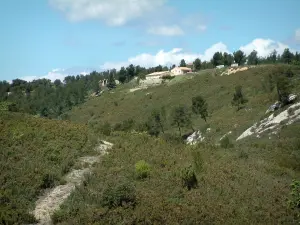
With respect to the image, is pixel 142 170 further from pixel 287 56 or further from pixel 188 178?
pixel 287 56

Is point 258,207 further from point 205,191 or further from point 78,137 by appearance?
point 78,137

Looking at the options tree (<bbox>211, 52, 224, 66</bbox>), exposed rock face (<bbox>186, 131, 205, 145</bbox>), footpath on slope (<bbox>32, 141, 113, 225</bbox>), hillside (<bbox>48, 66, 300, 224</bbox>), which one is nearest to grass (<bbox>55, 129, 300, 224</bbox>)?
hillside (<bbox>48, 66, 300, 224</bbox>)

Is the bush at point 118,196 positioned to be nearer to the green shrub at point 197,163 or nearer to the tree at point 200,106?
the green shrub at point 197,163

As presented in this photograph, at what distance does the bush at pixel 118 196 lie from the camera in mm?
17312

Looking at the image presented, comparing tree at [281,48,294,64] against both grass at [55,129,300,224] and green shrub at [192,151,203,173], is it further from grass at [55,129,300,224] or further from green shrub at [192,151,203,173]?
green shrub at [192,151,203,173]

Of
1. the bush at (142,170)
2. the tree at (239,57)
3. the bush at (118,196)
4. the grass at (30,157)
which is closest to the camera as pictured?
the grass at (30,157)

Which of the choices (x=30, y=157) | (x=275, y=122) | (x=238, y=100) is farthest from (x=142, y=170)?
(x=238, y=100)

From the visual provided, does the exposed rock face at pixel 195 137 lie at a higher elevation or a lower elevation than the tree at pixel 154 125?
lower

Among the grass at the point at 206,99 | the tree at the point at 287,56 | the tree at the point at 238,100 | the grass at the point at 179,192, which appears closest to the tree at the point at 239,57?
the tree at the point at 287,56

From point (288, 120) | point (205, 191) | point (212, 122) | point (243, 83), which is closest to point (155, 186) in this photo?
point (205, 191)

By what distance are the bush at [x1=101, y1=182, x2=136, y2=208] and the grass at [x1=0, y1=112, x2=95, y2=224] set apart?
3.81m

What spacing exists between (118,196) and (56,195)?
4.13m

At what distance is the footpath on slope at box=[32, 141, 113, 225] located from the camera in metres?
16.7

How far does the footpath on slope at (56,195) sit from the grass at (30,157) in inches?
16.2
